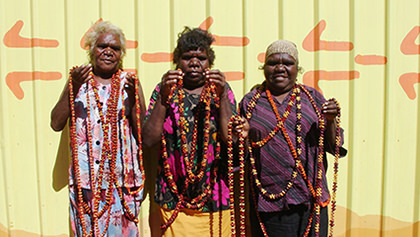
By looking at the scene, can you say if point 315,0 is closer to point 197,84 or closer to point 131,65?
point 197,84

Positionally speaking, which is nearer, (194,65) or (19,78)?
(194,65)

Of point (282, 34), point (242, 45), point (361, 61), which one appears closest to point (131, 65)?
point (242, 45)

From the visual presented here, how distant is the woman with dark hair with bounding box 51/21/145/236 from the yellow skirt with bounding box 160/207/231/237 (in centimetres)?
32

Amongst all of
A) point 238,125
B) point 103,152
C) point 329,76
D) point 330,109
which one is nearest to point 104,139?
point 103,152

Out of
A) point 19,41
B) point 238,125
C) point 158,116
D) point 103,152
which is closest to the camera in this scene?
point 238,125

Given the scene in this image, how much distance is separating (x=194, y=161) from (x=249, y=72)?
0.98 meters

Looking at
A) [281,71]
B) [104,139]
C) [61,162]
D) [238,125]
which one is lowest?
[61,162]

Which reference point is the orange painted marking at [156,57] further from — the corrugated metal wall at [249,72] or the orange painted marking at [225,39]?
the orange painted marking at [225,39]

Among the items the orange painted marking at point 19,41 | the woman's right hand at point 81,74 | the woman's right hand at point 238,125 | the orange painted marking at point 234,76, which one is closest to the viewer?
the woman's right hand at point 238,125

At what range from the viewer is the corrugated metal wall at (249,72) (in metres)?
2.59

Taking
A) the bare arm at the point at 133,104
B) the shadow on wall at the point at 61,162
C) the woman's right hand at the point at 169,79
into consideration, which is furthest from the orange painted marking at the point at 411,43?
the shadow on wall at the point at 61,162

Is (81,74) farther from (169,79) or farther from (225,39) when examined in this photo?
(225,39)

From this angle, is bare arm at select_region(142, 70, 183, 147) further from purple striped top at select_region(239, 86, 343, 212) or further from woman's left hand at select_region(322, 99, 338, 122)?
woman's left hand at select_region(322, 99, 338, 122)

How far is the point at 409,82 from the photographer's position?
2.74m
